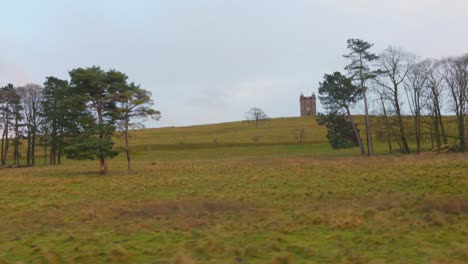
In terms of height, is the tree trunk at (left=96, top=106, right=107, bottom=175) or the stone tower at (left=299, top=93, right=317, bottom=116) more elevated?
the stone tower at (left=299, top=93, right=317, bottom=116)

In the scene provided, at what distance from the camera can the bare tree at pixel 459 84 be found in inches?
1678

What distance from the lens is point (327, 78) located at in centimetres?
5325

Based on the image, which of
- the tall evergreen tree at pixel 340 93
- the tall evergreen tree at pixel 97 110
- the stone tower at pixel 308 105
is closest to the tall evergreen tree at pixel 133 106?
the tall evergreen tree at pixel 97 110

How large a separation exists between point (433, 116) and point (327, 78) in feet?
45.5

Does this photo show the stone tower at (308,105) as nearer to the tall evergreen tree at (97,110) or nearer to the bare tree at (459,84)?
the bare tree at (459,84)

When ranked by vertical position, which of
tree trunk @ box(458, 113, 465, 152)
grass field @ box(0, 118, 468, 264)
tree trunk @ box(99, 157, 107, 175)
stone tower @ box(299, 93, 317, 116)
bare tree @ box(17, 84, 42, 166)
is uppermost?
stone tower @ box(299, 93, 317, 116)

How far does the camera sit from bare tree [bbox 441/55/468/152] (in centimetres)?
4262

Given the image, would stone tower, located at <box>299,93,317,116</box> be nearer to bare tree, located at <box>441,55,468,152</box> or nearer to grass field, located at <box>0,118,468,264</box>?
bare tree, located at <box>441,55,468,152</box>

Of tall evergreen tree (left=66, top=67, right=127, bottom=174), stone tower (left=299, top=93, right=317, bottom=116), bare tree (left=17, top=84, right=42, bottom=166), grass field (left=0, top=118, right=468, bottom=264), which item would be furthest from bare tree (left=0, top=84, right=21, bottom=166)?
stone tower (left=299, top=93, right=317, bottom=116)

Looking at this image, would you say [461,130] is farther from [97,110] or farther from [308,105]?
[308,105]

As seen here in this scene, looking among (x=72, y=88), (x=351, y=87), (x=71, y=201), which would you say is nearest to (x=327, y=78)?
(x=351, y=87)

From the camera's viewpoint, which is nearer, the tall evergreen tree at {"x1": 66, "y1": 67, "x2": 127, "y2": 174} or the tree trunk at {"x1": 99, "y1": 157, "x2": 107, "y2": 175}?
the tall evergreen tree at {"x1": 66, "y1": 67, "x2": 127, "y2": 174}

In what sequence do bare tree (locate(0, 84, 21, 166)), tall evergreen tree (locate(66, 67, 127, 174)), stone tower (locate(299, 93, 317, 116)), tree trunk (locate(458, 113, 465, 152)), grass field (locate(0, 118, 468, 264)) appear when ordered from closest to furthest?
1. grass field (locate(0, 118, 468, 264))
2. tall evergreen tree (locate(66, 67, 127, 174))
3. tree trunk (locate(458, 113, 465, 152))
4. bare tree (locate(0, 84, 21, 166))
5. stone tower (locate(299, 93, 317, 116))

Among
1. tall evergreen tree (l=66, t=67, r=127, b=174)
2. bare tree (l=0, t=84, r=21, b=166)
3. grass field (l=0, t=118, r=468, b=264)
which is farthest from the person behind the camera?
bare tree (l=0, t=84, r=21, b=166)
